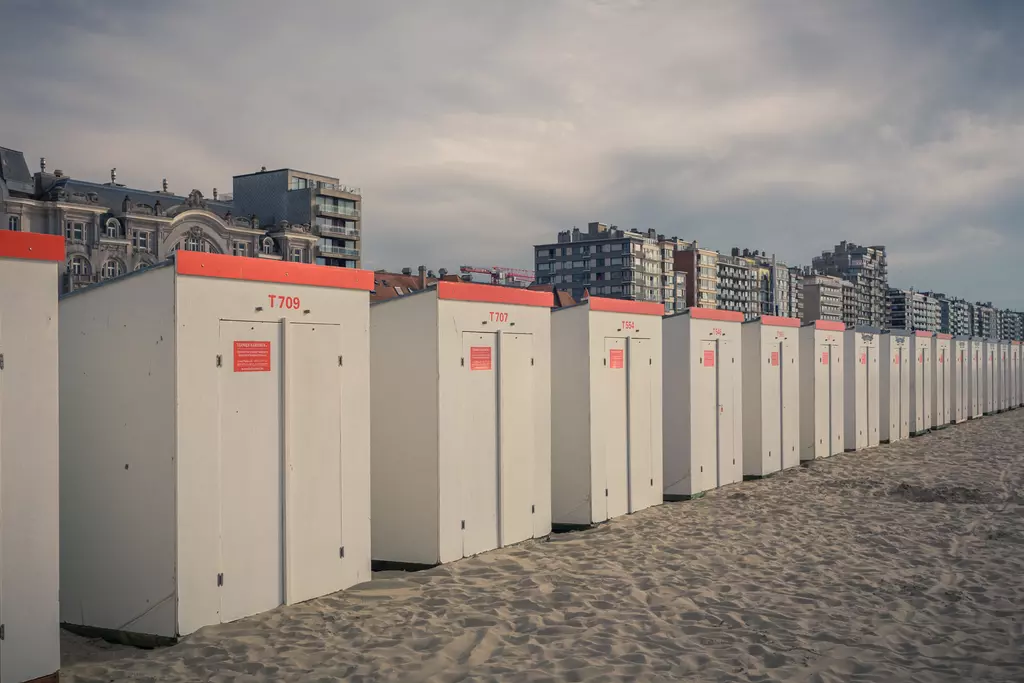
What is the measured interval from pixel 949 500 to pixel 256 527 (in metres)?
9.35

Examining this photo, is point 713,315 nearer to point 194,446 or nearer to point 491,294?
point 491,294

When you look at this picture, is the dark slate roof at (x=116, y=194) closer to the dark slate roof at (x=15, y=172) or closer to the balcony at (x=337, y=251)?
the dark slate roof at (x=15, y=172)

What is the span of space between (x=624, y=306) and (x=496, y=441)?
2914 mm

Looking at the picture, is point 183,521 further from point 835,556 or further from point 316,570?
point 835,556

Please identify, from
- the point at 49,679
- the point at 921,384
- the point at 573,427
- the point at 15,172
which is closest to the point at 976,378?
the point at 921,384

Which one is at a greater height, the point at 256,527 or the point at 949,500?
the point at 256,527

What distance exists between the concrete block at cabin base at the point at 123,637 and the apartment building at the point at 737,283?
494 ft

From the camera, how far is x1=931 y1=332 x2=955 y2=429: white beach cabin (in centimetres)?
2347

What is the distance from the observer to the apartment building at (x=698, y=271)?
475ft

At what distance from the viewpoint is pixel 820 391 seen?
16.0 meters

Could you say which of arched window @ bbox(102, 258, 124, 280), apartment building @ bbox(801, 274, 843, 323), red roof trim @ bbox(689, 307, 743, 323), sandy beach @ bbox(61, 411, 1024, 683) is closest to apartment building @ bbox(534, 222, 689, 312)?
apartment building @ bbox(801, 274, 843, 323)

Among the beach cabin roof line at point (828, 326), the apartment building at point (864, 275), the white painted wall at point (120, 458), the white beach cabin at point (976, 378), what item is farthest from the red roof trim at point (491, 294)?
the apartment building at point (864, 275)

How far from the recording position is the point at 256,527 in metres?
5.95

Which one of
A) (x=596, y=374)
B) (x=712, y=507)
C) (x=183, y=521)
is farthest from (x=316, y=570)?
(x=712, y=507)
